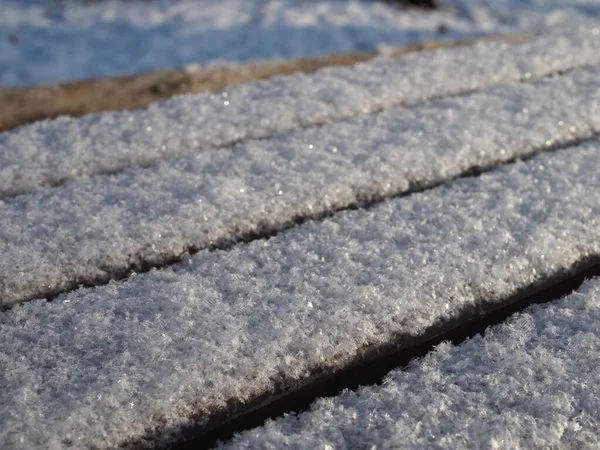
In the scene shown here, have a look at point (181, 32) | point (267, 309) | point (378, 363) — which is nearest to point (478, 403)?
point (378, 363)

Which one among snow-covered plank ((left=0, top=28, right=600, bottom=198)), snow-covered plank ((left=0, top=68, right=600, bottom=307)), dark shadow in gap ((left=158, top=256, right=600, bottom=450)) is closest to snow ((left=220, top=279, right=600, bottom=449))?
dark shadow in gap ((left=158, top=256, right=600, bottom=450))

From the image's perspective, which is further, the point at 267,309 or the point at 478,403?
the point at 267,309

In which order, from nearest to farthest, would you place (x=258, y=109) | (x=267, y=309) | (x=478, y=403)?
(x=478, y=403) → (x=267, y=309) → (x=258, y=109)

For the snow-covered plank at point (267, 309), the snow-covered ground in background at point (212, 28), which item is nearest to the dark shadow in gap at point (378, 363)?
the snow-covered plank at point (267, 309)

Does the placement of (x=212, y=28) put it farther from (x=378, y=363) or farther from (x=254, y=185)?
(x=378, y=363)

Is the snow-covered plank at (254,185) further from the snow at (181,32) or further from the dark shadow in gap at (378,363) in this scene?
the snow at (181,32)

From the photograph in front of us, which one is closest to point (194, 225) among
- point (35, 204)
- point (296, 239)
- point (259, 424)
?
point (296, 239)

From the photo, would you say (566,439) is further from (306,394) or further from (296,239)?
(296,239)
